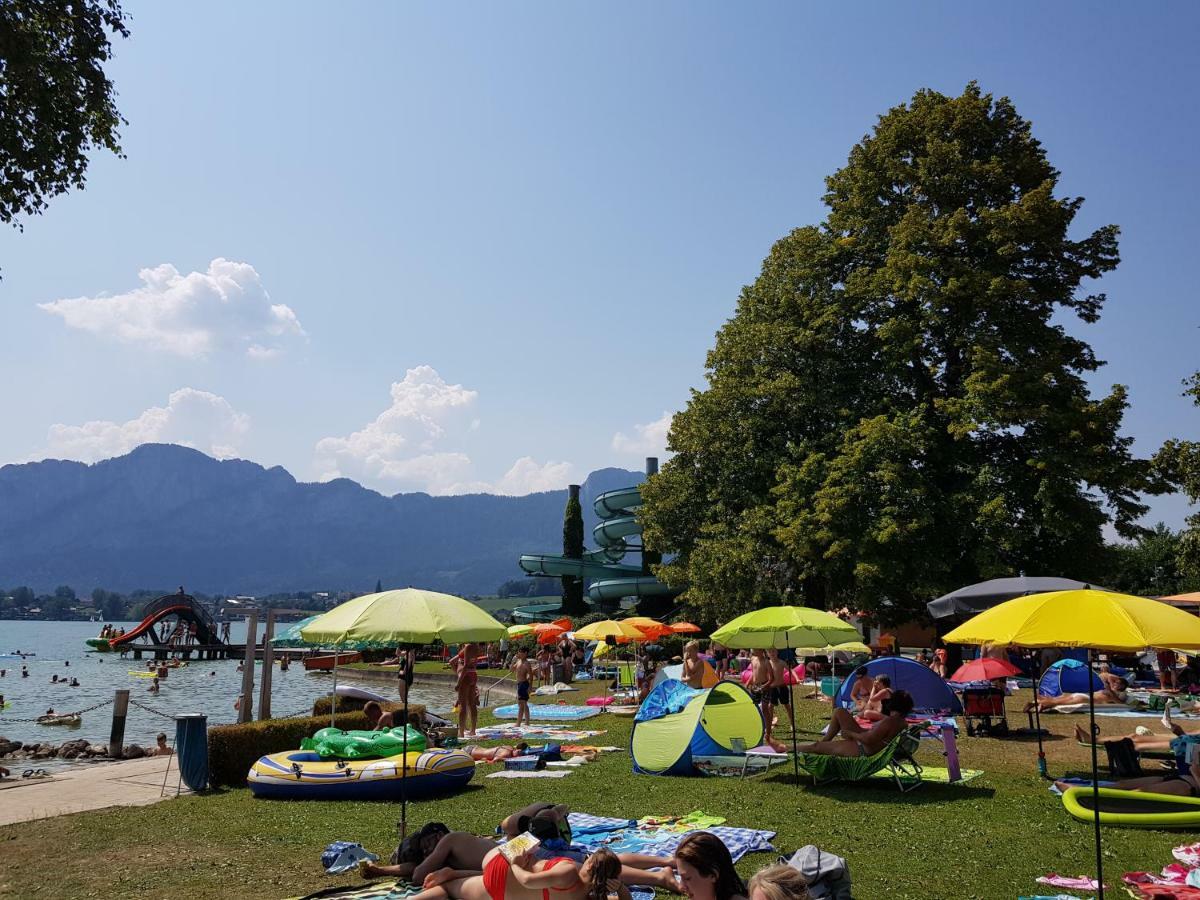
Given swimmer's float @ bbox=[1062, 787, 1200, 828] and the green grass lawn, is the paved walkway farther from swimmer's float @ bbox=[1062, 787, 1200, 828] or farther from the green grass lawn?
swimmer's float @ bbox=[1062, 787, 1200, 828]

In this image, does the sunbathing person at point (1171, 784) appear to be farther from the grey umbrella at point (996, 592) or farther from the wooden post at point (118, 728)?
the wooden post at point (118, 728)

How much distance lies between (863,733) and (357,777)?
21.0 feet

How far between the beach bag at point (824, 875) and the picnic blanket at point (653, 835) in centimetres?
192

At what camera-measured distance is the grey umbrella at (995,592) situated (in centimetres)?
1406

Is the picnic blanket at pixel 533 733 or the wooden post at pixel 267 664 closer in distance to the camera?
the picnic blanket at pixel 533 733

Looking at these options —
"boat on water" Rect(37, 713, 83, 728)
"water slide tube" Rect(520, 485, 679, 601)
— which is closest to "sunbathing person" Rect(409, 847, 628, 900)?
"boat on water" Rect(37, 713, 83, 728)

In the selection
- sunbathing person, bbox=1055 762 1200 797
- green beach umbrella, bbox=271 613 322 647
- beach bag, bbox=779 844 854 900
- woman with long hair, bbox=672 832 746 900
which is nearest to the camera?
woman with long hair, bbox=672 832 746 900

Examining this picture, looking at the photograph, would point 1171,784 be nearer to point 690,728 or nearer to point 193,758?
point 690,728

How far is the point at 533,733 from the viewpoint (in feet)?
58.8

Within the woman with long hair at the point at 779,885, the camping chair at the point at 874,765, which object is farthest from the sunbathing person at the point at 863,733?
the woman with long hair at the point at 779,885

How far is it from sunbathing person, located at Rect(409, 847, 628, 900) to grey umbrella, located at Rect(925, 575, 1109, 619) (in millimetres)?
10550

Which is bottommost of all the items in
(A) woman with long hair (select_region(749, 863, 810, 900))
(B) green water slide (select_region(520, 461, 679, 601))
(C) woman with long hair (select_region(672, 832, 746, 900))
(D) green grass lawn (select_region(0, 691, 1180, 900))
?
(D) green grass lawn (select_region(0, 691, 1180, 900))

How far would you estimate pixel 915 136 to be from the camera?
25094mm

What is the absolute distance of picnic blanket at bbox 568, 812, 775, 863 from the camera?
7.84 m
